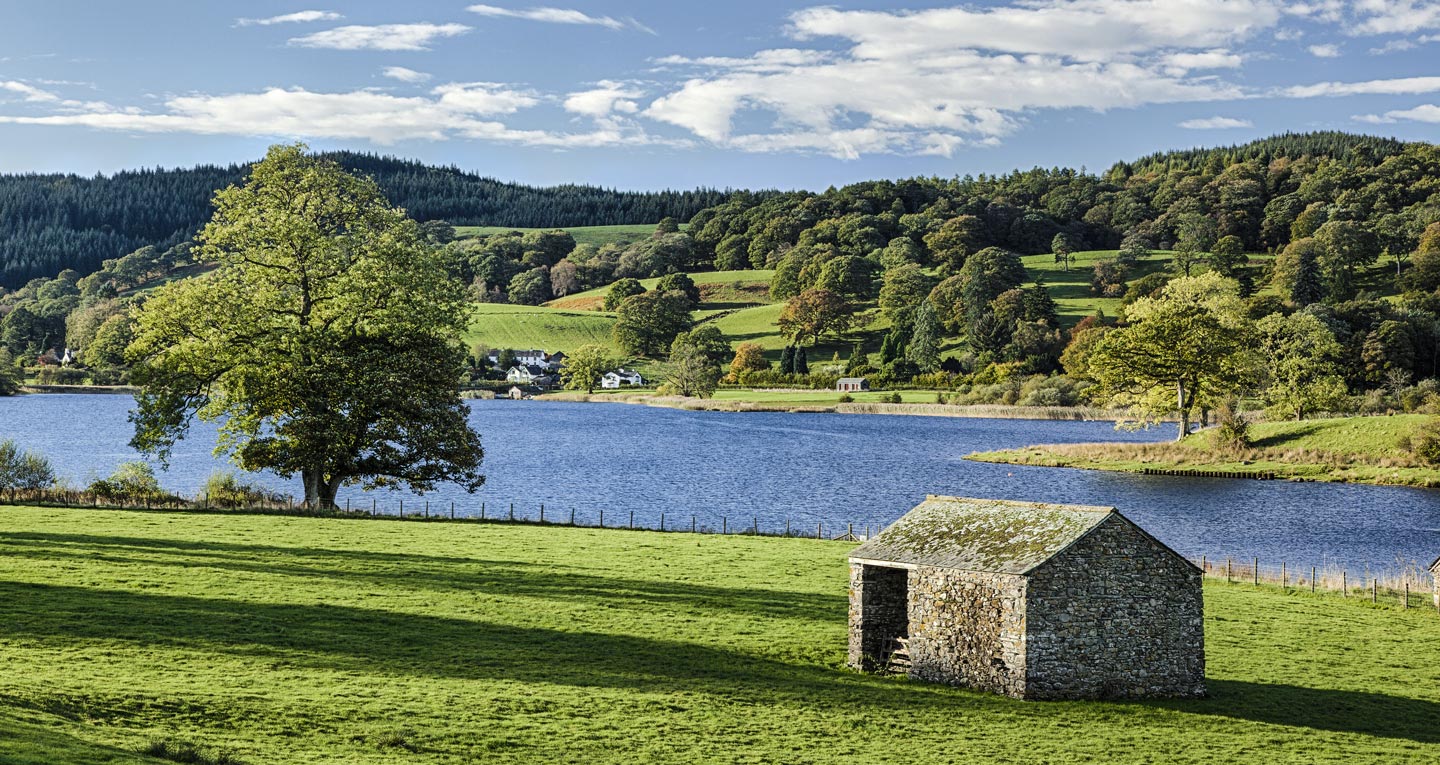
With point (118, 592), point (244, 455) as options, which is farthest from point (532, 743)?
point (244, 455)

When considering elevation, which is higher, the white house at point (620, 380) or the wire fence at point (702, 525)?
the white house at point (620, 380)

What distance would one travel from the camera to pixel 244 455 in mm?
48688

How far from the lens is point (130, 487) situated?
50.1 metres

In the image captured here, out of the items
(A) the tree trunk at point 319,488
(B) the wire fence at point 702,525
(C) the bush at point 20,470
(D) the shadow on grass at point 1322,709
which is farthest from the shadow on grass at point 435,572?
(C) the bush at point 20,470

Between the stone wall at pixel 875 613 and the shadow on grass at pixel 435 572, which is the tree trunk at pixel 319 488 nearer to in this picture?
the shadow on grass at pixel 435 572

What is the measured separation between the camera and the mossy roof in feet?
77.8

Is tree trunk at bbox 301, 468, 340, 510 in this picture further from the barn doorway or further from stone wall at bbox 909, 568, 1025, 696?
stone wall at bbox 909, 568, 1025, 696

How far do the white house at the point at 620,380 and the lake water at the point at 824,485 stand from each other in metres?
63.3

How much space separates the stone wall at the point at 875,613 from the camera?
2591cm

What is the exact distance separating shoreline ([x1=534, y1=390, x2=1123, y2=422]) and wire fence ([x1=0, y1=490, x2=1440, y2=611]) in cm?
8071

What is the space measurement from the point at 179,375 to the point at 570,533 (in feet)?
56.6

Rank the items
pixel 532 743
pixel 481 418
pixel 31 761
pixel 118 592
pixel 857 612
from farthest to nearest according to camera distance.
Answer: pixel 481 418, pixel 118 592, pixel 857 612, pixel 532 743, pixel 31 761

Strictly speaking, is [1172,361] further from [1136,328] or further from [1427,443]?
[1427,443]

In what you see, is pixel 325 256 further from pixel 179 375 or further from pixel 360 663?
pixel 360 663
